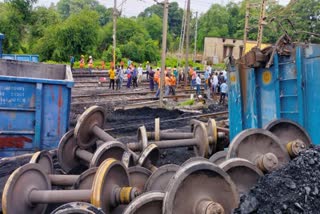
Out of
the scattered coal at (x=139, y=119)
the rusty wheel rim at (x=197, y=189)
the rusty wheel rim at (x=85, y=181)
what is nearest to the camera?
the rusty wheel rim at (x=197, y=189)

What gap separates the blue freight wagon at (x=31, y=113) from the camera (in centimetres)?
673

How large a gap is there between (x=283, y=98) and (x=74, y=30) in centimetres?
3437

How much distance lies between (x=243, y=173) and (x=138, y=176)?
137cm

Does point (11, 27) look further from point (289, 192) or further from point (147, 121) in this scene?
point (289, 192)

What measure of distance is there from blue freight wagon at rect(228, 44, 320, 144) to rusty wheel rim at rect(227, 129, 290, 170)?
2.75 ft

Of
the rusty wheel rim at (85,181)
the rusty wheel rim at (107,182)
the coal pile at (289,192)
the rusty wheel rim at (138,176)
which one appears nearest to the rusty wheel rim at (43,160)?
the rusty wheel rim at (85,181)

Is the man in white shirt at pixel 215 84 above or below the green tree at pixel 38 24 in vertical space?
below

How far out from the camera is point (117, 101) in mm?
17188

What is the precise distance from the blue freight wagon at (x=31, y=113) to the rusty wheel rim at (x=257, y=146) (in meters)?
3.49

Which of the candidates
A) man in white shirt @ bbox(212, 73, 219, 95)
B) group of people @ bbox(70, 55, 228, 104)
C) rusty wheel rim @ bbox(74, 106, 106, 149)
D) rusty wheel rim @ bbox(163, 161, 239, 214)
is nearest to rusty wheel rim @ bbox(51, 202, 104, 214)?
rusty wheel rim @ bbox(163, 161, 239, 214)

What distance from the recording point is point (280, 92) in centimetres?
597

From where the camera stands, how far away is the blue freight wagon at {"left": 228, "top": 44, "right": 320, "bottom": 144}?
539cm

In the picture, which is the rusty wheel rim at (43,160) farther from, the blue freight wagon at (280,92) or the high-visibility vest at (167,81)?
the high-visibility vest at (167,81)

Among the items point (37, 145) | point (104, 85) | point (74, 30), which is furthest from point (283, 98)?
point (74, 30)
